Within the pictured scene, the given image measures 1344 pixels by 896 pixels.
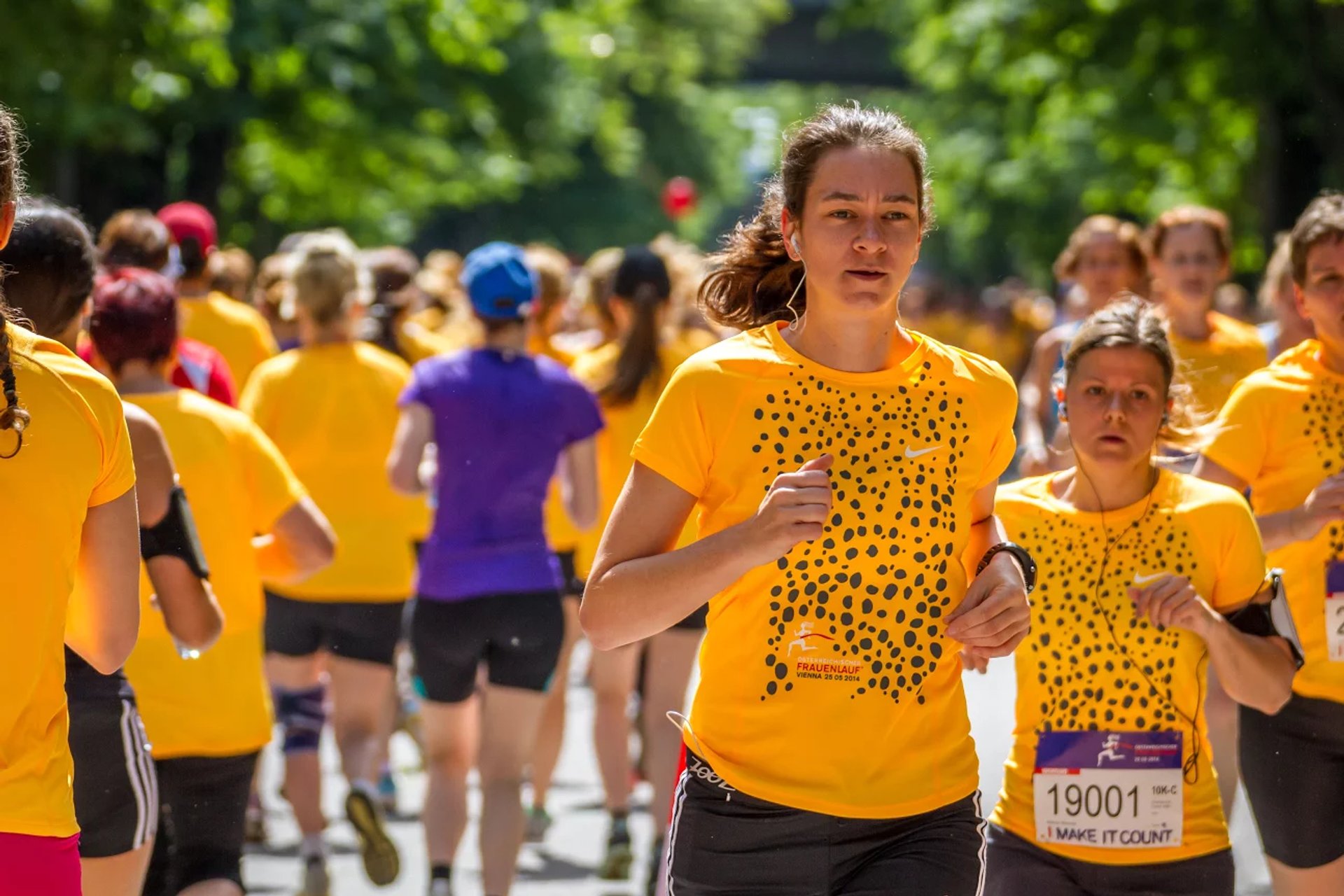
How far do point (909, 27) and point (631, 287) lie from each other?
861 inches

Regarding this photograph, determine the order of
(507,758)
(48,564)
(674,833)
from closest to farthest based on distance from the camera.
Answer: (48,564) → (674,833) → (507,758)

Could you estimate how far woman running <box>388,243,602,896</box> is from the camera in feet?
22.6

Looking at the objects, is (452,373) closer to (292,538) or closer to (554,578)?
(554,578)

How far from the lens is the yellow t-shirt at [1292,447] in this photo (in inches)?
201

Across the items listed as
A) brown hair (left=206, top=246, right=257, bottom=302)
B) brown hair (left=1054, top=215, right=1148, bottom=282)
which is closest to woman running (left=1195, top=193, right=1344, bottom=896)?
brown hair (left=1054, top=215, right=1148, bottom=282)

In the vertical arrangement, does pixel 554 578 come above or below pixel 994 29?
below

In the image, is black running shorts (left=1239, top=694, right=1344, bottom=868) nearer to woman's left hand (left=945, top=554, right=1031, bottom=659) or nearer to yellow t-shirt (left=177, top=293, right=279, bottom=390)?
woman's left hand (left=945, top=554, right=1031, bottom=659)

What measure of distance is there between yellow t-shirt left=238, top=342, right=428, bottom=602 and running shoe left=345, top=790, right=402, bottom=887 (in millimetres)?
877

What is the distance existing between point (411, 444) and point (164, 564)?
2564 millimetres

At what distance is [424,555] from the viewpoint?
707 cm

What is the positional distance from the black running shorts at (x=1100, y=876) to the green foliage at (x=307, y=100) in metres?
11.3

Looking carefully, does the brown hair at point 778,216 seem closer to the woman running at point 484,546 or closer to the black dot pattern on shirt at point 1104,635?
the black dot pattern on shirt at point 1104,635

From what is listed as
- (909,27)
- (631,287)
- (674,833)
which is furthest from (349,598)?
(909,27)

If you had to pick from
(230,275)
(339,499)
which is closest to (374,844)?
(339,499)
